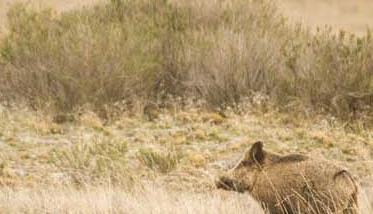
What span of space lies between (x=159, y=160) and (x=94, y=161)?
2.81 feet

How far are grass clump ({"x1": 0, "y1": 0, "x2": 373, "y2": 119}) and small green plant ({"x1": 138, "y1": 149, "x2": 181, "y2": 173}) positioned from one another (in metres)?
3.24

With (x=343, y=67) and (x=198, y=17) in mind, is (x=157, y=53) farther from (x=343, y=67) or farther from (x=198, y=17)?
(x=343, y=67)

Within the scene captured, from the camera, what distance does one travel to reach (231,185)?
22.4 feet

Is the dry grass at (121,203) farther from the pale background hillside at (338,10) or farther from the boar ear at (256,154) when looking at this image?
the pale background hillside at (338,10)

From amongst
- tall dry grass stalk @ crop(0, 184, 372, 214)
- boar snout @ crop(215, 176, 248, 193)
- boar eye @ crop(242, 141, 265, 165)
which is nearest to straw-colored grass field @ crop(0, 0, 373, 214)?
tall dry grass stalk @ crop(0, 184, 372, 214)

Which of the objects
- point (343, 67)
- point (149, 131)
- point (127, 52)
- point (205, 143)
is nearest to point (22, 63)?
point (127, 52)

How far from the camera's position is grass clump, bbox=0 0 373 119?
46.0 feet

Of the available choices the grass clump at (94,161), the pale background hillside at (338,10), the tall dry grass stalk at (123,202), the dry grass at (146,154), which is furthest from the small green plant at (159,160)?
the pale background hillside at (338,10)

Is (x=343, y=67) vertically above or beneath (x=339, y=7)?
above

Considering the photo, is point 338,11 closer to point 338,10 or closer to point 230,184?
point 338,10

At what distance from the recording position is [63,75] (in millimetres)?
14766

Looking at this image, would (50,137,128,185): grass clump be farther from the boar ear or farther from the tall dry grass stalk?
the boar ear

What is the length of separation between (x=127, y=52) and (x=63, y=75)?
1.17m

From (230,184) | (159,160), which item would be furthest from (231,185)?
(159,160)
